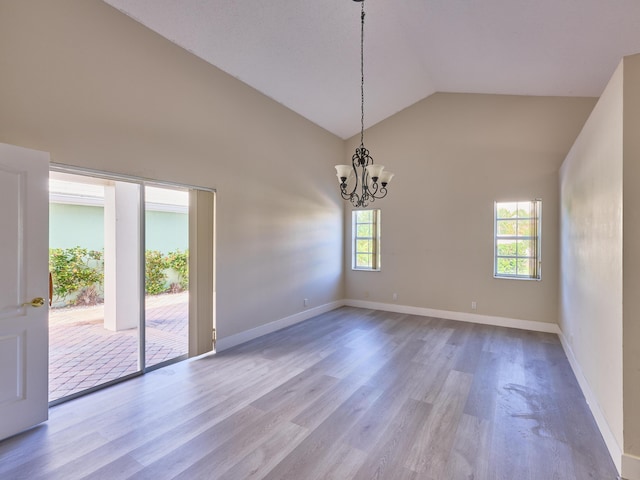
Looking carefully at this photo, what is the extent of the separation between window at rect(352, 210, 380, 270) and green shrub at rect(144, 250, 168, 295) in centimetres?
370

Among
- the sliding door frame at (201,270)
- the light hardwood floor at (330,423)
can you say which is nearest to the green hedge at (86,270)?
the sliding door frame at (201,270)

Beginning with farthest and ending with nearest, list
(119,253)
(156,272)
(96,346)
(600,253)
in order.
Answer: (156,272)
(119,253)
(96,346)
(600,253)

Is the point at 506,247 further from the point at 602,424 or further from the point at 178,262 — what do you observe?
the point at 178,262

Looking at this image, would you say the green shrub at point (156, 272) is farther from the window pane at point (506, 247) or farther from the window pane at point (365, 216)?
the window pane at point (506, 247)

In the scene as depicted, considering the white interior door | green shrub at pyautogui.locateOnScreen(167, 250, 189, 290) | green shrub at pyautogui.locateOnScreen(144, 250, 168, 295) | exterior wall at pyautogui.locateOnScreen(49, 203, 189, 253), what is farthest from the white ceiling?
green shrub at pyautogui.locateOnScreen(167, 250, 189, 290)

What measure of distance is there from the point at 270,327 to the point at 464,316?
3438mm

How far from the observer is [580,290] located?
128 inches

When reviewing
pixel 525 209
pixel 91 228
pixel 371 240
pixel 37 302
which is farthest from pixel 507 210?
pixel 91 228

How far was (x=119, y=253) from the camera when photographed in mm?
4746

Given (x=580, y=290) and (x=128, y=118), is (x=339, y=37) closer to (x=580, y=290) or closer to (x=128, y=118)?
(x=128, y=118)

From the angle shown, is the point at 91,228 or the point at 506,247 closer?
the point at 506,247

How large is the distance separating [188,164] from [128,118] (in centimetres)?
75

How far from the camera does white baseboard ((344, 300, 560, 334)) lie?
16.6ft

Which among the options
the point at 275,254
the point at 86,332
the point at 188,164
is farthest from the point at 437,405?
the point at 86,332
